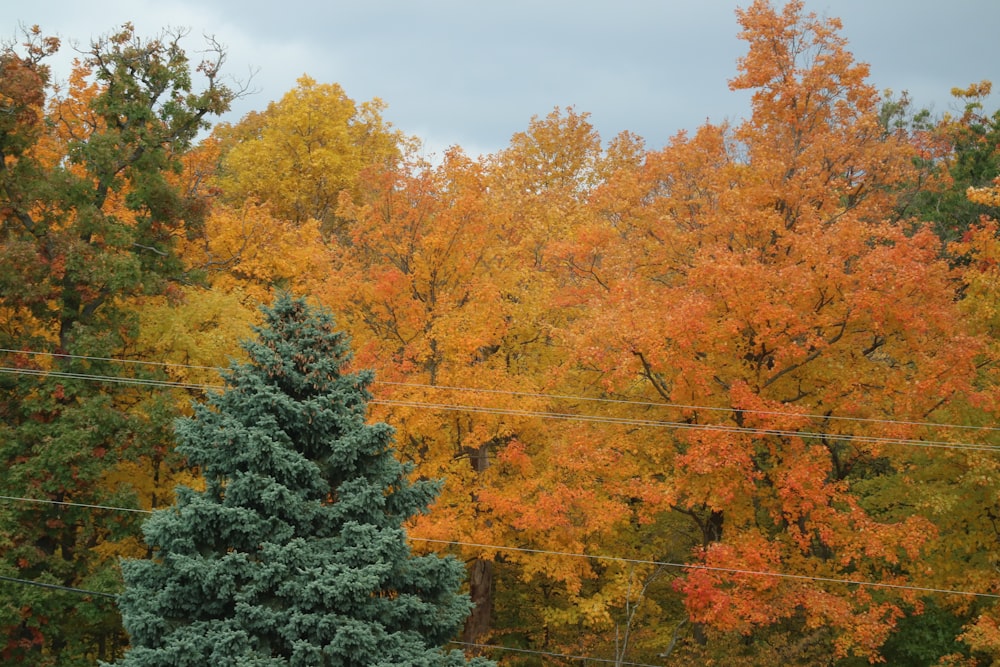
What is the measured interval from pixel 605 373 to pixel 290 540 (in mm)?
10128

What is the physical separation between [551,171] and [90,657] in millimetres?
25044

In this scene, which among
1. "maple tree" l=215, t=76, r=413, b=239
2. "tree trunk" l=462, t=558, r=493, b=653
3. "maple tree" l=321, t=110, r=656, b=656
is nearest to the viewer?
"maple tree" l=321, t=110, r=656, b=656

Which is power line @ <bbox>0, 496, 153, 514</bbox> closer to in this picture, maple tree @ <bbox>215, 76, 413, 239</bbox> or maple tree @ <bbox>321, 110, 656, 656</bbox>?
maple tree @ <bbox>321, 110, 656, 656</bbox>

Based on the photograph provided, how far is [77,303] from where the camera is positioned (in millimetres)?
19703

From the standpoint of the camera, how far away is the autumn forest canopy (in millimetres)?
17750

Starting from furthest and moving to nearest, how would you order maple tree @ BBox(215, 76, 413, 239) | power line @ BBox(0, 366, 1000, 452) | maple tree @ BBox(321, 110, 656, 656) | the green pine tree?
1. maple tree @ BBox(215, 76, 413, 239)
2. maple tree @ BBox(321, 110, 656, 656)
3. power line @ BBox(0, 366, 1000, 452)
4. the green pine tree

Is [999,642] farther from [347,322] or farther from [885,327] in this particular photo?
[347,322]

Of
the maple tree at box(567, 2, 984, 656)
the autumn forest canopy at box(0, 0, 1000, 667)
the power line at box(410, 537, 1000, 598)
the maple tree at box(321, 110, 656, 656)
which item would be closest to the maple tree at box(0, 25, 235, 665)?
the autumn forest canopy at box(0, 0, 1000, 667)

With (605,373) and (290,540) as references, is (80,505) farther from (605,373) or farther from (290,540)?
(605,373)

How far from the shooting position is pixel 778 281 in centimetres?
1767

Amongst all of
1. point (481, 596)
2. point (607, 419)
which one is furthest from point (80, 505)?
point (607, 419)

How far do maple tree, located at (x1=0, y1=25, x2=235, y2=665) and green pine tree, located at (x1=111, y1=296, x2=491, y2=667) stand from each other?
7.00 m

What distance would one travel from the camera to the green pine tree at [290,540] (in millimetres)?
11453

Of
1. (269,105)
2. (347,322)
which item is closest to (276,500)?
(347,322)
